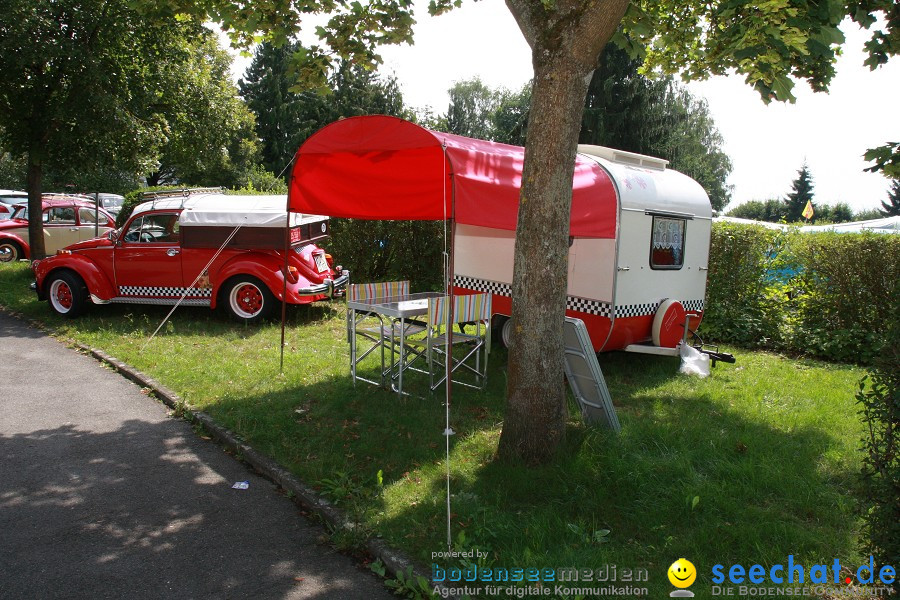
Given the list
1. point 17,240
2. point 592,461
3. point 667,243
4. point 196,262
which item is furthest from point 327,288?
point 17,240

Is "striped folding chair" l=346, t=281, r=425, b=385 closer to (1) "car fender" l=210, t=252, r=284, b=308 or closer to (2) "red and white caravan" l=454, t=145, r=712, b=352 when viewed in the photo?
(2) "red and white caravan" l=454, t=145, r=712, b=352

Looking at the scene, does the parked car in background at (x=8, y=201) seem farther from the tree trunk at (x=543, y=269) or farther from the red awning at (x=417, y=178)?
the tree trunk at (x=543, y=269)

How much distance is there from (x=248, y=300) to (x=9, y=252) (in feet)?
35.2

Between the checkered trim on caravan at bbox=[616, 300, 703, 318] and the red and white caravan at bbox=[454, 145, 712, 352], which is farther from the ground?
the red and white caravan at bbox=[454, 145, 712, 352]

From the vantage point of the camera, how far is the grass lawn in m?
3.95

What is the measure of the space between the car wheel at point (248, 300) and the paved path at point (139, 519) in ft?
11.6

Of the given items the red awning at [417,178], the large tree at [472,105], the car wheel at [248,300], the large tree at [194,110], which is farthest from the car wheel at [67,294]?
the large tree at [472,105]

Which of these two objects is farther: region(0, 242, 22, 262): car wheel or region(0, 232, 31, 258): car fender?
region(0, 242, 22, 262): car wheel

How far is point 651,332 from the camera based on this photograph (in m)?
8.22

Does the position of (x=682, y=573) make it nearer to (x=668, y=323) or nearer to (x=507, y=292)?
(x=668, y=323)

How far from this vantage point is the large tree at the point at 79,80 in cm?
1188

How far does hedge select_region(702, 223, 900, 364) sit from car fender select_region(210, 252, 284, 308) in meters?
7.06

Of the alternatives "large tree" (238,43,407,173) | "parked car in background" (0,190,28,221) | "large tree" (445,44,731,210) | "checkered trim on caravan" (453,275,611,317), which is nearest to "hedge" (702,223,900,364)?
"checkered trim on caravan" (453,275,611,317)

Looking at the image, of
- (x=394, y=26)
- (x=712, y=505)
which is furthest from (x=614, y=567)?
(x=394, y=26)
